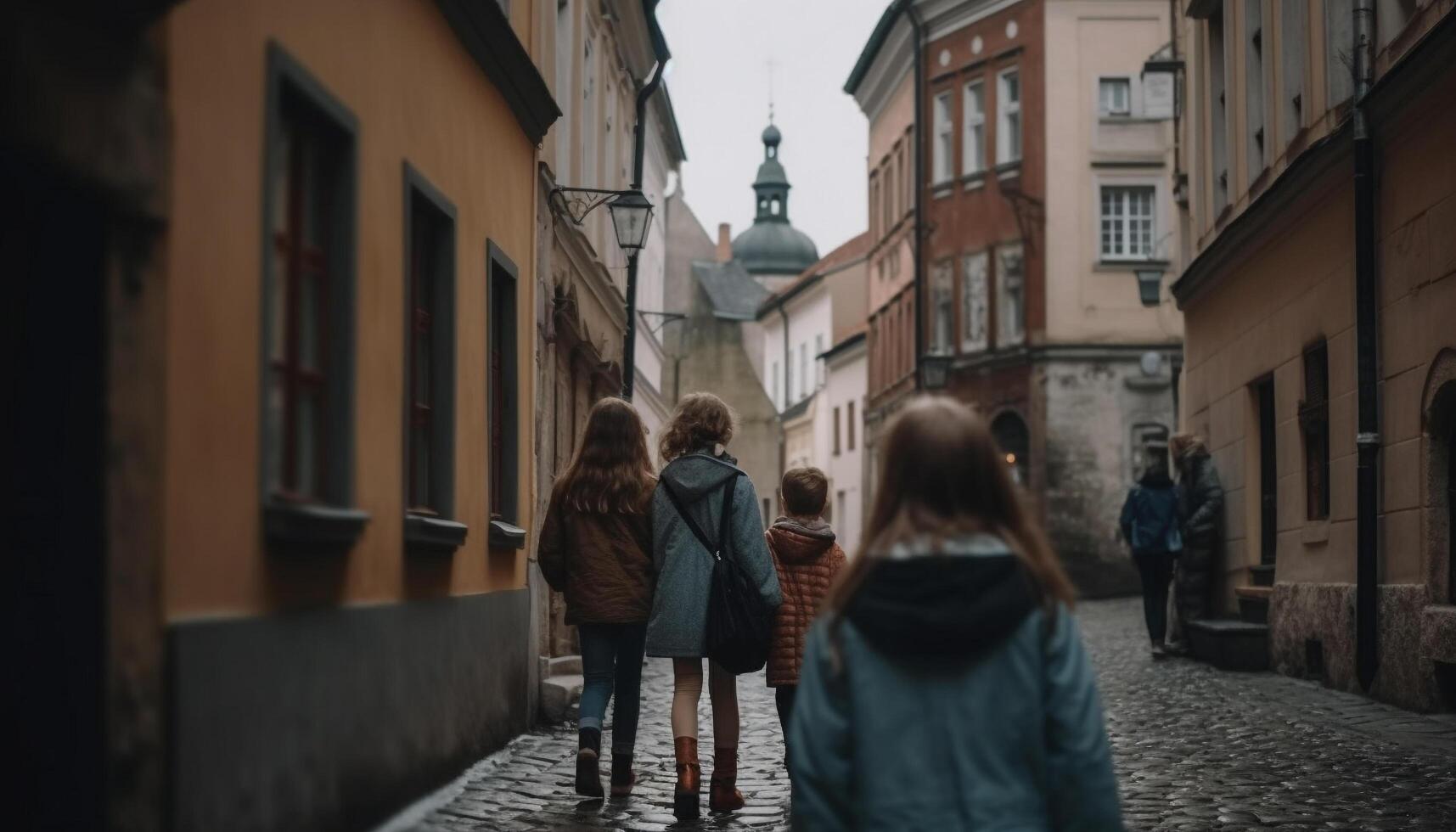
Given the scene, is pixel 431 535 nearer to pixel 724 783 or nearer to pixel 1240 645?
pixel 724 783

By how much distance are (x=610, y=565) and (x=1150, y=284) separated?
Answer: 1933 centimetres

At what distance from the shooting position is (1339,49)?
1464cm

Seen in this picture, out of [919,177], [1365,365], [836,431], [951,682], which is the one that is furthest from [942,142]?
[951,682]

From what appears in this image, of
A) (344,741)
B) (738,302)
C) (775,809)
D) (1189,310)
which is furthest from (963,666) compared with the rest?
(738,302)

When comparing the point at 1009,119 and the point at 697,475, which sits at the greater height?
the point at 1009,119

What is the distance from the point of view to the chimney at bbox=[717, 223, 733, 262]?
9294 cm

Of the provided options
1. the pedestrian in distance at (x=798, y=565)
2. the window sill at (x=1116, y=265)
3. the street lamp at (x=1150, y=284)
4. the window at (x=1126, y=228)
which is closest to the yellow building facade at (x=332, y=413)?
the pedestrian in distance at (x=798, y=565)

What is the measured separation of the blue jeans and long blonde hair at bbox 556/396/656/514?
52 cm

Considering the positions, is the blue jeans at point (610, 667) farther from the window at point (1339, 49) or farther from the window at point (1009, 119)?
A: the window at point (1009, 119)

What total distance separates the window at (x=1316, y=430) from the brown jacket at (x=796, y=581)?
26.1 ft

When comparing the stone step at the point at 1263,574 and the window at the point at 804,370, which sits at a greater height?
the window at the point at 804,370

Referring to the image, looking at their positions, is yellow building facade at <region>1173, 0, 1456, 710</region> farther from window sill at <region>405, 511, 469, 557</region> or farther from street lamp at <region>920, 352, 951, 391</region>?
street lamp at <region>920, 352, 951, 391</region>

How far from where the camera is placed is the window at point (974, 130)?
40219 millimetres

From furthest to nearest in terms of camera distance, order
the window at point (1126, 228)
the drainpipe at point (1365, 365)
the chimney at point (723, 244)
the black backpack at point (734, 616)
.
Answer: the chimney at point (723, 244), the window at point (1126, 228), the drainpipe at point (1365, 365), the black backpack at point (734, 616)
